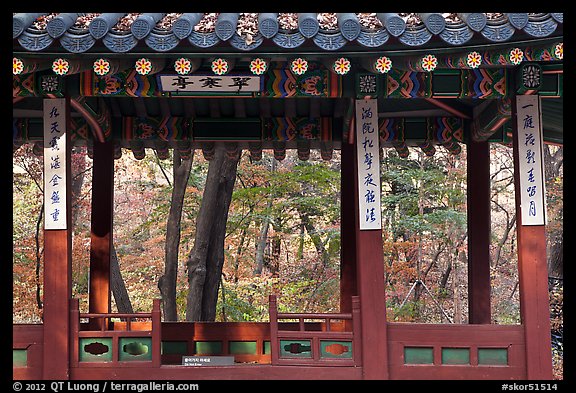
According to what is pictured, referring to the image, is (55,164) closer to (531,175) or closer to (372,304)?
(372,304)

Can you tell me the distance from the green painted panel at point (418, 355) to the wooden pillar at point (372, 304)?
20 cm

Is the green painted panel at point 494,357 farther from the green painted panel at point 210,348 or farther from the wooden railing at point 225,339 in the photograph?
the green painted panel at point 210,348

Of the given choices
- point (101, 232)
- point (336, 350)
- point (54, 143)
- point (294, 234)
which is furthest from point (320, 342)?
point (294, 234)

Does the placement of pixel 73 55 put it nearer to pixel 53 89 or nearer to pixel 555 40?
pixel 53 89

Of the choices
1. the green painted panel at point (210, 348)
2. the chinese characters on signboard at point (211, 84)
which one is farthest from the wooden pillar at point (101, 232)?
the chinese characters on signboard at point (211, 84)

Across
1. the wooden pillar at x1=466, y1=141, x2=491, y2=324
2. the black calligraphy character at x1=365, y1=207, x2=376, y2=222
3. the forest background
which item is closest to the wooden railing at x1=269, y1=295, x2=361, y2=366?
the black calligraphy character at x1=365, y1=207, x2=376, y2=222

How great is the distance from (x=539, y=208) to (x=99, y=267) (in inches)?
209

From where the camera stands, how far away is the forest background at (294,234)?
16.3 meters

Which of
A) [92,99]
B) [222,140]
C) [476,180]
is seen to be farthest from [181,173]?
[476,180]

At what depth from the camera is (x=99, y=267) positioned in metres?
8.62

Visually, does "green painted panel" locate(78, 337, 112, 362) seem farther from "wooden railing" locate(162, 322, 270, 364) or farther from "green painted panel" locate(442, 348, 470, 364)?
"green painted panel" locate(442, 348, 470, 364)

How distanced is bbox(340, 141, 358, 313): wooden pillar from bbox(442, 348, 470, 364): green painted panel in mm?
2735

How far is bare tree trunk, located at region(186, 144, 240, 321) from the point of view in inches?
480

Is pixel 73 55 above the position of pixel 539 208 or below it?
above
